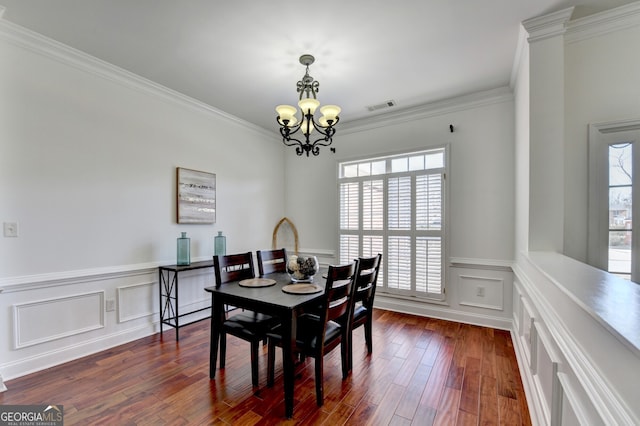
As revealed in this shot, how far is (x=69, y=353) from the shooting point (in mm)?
2572

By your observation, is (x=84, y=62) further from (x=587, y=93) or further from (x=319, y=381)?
(x=587, y=93)

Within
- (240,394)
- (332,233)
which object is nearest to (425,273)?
(332,233)

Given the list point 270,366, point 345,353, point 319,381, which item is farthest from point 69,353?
point 345,353

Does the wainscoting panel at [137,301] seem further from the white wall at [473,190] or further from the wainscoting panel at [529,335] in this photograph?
the wainscoting panel at [529,335]

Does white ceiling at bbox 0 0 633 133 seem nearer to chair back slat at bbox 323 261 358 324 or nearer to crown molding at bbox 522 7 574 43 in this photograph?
crown molding at bbox 522 7 574 43

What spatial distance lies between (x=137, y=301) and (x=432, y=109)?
13.8 ft

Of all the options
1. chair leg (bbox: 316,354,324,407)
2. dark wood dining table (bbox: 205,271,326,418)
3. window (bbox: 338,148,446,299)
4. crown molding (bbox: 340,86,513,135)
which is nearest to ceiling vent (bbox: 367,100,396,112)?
crown molding (bbox: 340,86,513,135)

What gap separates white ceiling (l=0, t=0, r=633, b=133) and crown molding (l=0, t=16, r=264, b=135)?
2.9 inches

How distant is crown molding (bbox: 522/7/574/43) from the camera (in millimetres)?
2074

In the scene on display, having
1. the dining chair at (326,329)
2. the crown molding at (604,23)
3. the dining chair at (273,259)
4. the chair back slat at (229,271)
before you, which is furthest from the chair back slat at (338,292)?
the crown molding at (604,23)

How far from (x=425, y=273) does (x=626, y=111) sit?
242 centimetres

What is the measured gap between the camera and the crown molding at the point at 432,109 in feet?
11.0

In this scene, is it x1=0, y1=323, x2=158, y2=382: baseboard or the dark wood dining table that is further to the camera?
x1=0, y1=323, x2=158, y2=382: baseboard

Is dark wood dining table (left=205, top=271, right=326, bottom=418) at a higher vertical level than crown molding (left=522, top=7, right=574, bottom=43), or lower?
lower
